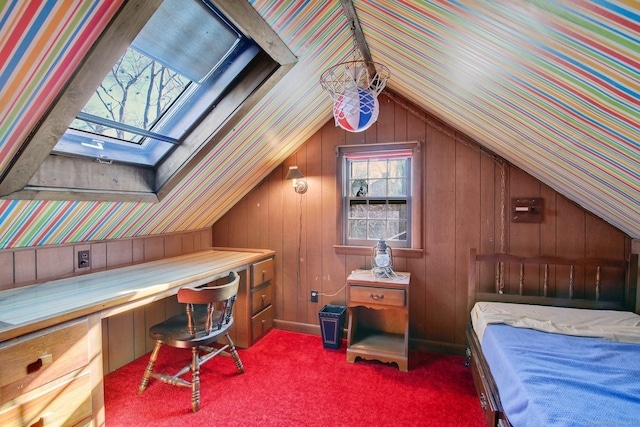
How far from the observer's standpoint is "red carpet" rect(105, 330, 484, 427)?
6.48 feet

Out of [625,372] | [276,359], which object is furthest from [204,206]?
[625,372]

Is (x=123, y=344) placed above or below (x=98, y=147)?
below

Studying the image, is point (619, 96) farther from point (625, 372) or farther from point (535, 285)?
point (535, 285)

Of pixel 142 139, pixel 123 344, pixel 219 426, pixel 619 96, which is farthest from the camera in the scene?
pixel 123 344

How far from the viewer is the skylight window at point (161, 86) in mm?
1646

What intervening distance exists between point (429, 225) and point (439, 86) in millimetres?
1316

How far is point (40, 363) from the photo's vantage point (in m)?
1.36

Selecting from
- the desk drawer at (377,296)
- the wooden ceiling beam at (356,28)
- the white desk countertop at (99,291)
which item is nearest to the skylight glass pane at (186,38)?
the wooden ceiling beam at (356,28)

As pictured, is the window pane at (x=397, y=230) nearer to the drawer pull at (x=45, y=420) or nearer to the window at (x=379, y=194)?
the window at (x=379, y=194)

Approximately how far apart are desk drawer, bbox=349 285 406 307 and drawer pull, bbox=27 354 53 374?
6.48ft

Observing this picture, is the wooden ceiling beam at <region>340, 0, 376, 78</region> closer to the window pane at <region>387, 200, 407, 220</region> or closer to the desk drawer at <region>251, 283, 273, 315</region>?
the window pane at <region>387, 200, 407, 220</region>

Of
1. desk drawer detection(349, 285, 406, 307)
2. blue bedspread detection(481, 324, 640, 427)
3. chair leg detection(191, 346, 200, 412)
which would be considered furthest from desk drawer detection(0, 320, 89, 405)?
blue bedspread detection(481, 324, 640, 427)

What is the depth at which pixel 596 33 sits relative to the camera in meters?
0.92

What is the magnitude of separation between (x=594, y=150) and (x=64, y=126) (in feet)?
8.32
